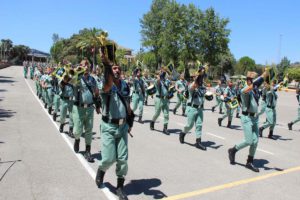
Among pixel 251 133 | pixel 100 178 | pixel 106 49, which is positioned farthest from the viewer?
pixel 251 133

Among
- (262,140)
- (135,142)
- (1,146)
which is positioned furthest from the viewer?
(262,140)

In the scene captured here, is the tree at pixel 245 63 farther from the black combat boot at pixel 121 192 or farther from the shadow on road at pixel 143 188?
the black combat boot at pixel 121 192

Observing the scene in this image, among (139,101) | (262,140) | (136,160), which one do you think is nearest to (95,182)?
(136,160)

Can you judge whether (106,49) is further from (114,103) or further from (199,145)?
(199,145)

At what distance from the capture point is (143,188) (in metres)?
6.12

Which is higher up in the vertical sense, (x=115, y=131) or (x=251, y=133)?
(x=115, y=131)

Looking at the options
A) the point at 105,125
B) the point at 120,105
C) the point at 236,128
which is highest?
the point at 120,105

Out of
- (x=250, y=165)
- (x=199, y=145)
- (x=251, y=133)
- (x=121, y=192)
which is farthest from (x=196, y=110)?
(x=121, y=192)

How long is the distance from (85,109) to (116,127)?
8.42ft

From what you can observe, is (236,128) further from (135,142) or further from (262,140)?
(135,142)

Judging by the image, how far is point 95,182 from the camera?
20.5ft

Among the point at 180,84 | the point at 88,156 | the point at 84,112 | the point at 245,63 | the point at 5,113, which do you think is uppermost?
the point at 245,63

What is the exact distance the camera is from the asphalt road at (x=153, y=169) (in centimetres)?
591

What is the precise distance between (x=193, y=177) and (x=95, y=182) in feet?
6.40
